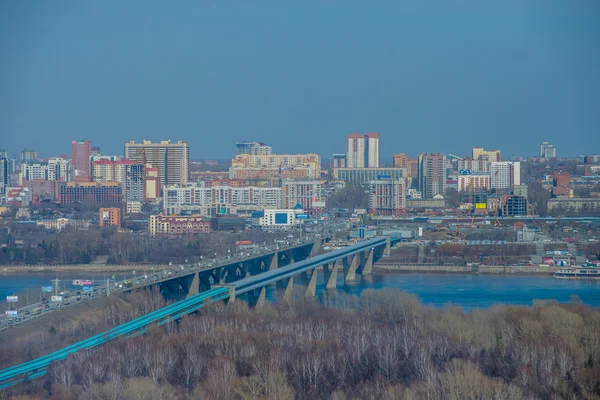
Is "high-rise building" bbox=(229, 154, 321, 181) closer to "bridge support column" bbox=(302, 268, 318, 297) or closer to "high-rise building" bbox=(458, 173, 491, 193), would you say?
"high-rise building" bbox=(458, 173, 491, 193)

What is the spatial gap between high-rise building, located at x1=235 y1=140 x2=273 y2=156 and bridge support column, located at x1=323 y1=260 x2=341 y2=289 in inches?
1061

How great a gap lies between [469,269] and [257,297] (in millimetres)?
5389

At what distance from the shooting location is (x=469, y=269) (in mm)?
16562

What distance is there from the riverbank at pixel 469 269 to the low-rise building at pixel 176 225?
5.73 meters

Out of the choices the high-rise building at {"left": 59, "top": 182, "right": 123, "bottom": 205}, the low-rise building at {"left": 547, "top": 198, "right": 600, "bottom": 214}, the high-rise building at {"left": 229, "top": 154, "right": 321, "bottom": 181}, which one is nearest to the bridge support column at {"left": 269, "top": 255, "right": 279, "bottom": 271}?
the low-rise building at {"left": 547, "top": 198, "right": 600, "bottom": 214}

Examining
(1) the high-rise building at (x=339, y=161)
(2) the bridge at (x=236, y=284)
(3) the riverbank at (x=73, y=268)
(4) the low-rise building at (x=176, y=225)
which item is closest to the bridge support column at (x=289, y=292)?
(2) the bridge at (x=236, y=284)

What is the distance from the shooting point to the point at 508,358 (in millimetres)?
7621

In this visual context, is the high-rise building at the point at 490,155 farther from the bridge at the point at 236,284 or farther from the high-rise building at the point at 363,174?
the bridge at the point at 236,284

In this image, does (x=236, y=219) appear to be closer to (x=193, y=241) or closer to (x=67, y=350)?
(x=193, y=241)

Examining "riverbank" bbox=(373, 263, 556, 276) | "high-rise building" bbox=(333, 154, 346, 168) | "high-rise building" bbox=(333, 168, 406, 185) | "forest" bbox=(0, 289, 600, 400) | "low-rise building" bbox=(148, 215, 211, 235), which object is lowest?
"forest" bbox=(0, 289, 600, 400)

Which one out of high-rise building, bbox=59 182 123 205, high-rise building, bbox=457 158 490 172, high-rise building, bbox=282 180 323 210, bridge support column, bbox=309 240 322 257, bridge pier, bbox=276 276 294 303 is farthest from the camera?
high-rise building, bbox=457 158 490 172

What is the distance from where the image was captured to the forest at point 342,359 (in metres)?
6.64

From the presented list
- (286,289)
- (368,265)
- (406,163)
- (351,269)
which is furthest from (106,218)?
(406,163)

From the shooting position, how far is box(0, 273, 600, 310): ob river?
12.5m
